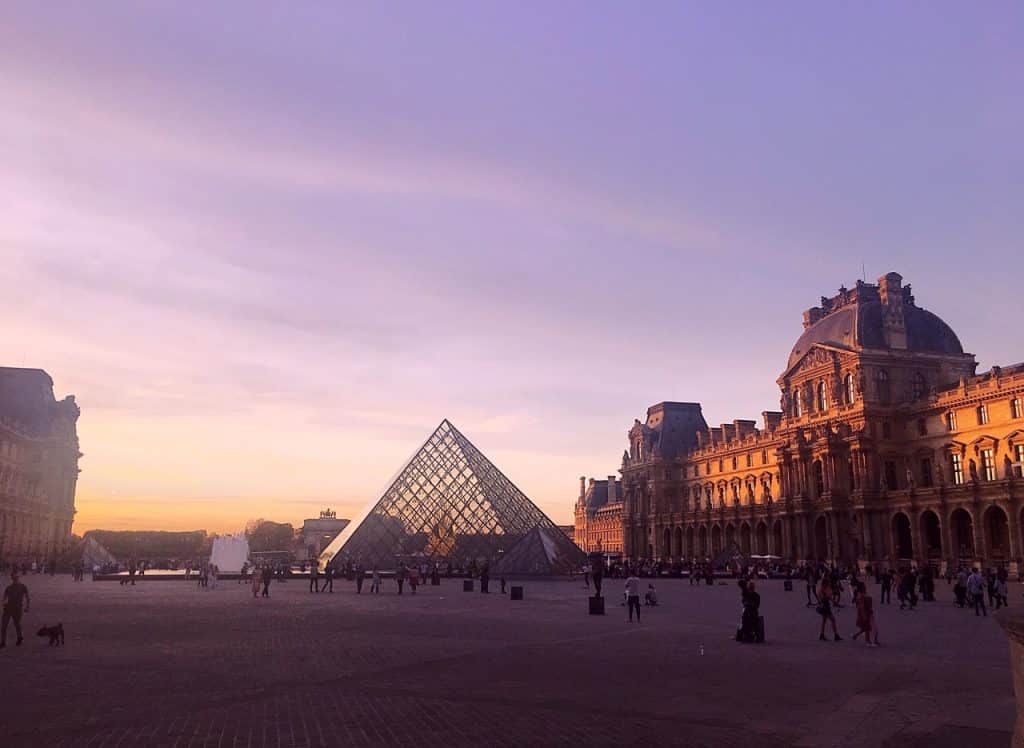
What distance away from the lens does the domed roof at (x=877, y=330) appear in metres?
60.7

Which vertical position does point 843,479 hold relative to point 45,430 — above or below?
below

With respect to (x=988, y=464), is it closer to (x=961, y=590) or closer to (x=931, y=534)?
(x=931, y=534)

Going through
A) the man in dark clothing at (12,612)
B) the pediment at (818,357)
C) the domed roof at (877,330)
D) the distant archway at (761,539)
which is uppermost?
the domed roof at (877,330)

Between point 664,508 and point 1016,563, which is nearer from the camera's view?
point 1016,563

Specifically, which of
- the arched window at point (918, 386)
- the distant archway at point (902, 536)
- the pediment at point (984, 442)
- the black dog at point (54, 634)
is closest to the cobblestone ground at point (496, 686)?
the black dog at point (54, 634)

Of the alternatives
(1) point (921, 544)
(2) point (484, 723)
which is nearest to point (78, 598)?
(2) point (484, 723)

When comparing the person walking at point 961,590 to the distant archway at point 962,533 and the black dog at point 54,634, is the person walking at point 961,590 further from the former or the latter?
the distant archway at point 962,533

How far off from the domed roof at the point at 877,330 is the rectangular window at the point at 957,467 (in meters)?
9.83

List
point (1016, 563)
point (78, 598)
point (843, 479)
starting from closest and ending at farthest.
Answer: point (78, 598)
point (1016, 563)
point (843, 479)

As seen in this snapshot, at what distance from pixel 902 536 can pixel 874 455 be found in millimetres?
5978

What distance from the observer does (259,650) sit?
12.4 metres

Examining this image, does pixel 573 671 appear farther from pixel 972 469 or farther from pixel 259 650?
pixel 972 469

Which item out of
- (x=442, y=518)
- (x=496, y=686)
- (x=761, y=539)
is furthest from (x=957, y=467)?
(x=496, y=686)

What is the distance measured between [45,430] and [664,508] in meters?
65.0
